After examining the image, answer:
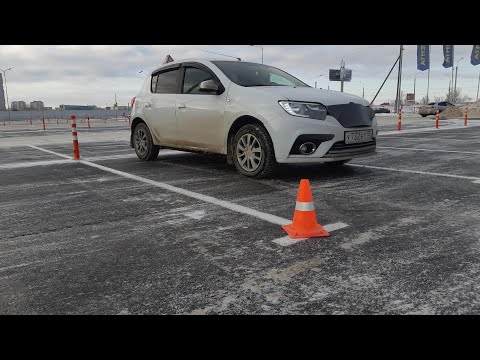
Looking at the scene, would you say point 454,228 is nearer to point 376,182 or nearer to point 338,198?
point 338,198

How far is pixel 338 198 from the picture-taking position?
175 inches

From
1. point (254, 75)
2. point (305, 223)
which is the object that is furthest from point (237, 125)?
point (305, 223)

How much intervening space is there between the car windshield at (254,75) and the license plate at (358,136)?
1.36m

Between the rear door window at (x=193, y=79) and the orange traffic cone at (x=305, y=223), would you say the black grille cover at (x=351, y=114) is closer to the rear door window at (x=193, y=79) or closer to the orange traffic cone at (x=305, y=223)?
the rear door window at (x=193, y=79)

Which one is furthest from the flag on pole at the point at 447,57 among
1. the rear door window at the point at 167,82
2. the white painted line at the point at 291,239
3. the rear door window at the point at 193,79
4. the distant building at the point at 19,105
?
the distant building at the point at 19,105

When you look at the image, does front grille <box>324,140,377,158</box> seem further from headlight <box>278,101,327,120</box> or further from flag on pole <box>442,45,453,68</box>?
flag on pole <box>442,45,453,68</box>

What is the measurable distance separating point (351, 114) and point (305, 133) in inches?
32.7

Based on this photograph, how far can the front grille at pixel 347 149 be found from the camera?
207 inches

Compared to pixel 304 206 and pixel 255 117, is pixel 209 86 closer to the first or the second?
pixel 255 117

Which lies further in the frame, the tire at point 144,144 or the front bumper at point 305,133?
the tire at point 144,144

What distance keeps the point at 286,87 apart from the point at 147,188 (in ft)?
8.09

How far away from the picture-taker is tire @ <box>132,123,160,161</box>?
24.8ft

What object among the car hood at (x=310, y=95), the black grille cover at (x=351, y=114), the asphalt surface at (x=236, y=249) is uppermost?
the car hood at (x=310, y=95)

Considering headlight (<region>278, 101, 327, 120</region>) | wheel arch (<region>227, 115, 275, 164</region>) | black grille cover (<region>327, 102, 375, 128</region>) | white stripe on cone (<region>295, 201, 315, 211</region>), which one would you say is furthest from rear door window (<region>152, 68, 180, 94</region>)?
white stripe on cone (<region>295, 201, 315, 211</region>)
